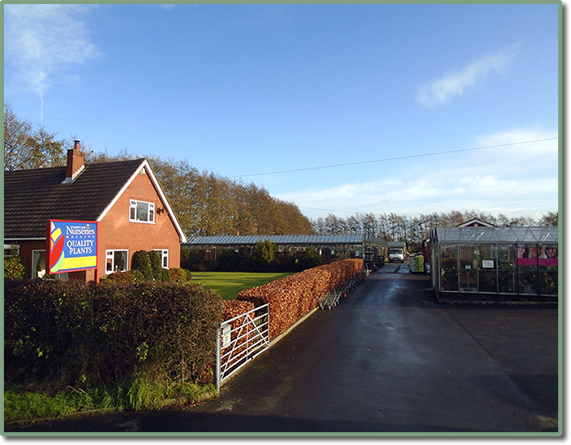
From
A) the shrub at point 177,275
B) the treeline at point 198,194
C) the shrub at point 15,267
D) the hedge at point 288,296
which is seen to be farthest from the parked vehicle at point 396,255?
the shrub at point 15,267

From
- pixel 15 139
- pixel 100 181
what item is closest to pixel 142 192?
pixel 100 181

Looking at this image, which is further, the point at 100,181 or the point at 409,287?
the point at 409,287

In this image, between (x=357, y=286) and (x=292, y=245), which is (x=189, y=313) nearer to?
(x=357, y=286)

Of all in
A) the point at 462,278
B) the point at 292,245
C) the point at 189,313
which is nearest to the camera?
the point at 189,313

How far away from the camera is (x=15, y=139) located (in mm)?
28625

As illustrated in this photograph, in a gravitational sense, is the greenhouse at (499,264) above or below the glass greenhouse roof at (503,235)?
below

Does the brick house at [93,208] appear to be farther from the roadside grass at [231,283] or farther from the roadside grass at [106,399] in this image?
the roadside grass at [106,399]

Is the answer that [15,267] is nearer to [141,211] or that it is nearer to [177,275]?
[141,211]

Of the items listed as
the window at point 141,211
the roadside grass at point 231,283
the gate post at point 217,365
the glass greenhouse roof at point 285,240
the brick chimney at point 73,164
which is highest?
the brick chimney at point 73,164

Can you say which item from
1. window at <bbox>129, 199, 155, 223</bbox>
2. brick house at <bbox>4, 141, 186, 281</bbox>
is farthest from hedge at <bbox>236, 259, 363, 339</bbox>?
window at <bbox>129, 199, 155, 223</bbox>

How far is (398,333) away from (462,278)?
8.55m

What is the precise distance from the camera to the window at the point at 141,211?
21453 millimetres

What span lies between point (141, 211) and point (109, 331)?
16.8 meters

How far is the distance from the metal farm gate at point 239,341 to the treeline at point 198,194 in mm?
28754
